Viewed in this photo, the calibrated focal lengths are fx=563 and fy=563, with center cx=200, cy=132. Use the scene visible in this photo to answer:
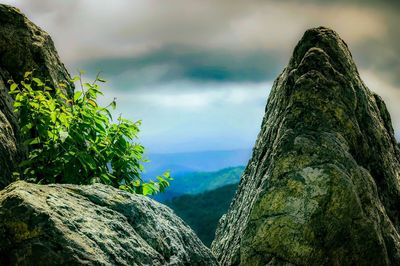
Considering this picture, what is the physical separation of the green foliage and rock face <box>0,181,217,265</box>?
256cm

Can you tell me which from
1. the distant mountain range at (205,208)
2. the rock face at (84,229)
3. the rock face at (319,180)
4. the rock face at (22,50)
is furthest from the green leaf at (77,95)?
the distant mountain range at (205,208)

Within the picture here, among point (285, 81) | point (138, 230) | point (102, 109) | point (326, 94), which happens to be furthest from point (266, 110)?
point (138, 230)

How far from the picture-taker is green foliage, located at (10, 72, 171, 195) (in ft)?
39.1

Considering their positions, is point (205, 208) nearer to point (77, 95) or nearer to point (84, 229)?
point (77, 95)

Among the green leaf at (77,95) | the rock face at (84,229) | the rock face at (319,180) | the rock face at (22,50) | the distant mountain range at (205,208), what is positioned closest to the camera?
the rock face at (84,229)

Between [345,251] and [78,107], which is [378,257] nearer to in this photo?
[345,251]

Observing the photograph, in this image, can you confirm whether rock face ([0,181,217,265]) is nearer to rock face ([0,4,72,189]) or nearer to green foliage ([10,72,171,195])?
green foliage ([10,72,171,195])

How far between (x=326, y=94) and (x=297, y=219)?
306 centimetres

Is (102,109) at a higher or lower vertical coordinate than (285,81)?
lower

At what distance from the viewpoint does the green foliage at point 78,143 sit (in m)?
11.9

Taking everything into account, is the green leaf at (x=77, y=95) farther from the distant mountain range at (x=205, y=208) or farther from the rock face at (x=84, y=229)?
the distant mountain range at (x=205, y=208)

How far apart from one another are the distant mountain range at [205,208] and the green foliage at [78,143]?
107 m

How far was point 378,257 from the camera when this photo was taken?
1177 centimetres

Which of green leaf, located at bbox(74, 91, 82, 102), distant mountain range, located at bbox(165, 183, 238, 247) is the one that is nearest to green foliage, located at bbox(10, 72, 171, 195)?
green leaf, located at bbox(74, 91, 82, 102)
